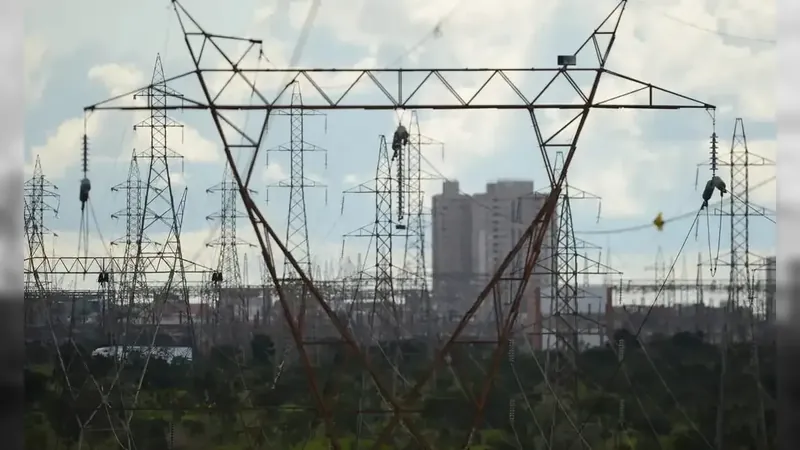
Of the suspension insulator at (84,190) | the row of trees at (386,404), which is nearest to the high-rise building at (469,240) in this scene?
the row of trees at (386,404)

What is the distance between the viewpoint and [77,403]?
818 inches

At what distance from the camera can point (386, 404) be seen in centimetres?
2183

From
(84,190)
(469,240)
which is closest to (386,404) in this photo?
(84,190)

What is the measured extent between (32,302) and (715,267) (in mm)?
12938

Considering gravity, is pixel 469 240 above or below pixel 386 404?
above

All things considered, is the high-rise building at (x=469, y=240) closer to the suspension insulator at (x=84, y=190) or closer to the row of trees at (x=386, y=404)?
the row of trees at (x=386, y=404)

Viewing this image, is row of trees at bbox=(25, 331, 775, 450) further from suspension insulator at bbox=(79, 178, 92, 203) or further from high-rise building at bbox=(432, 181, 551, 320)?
high-rise building at bbox=(432, 181, 551, 320)

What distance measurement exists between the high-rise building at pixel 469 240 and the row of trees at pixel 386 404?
640 cm

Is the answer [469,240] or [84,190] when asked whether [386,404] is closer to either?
[84,190]

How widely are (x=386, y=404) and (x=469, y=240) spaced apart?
1897 cm

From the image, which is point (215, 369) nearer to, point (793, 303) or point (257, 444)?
point (257, 444)

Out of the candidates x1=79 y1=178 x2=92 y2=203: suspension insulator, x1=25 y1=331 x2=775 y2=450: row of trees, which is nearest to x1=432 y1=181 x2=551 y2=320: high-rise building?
x1=25 y1=331 x2=775 y2=450: row of trees

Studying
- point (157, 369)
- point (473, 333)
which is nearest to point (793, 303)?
point (157, 369)

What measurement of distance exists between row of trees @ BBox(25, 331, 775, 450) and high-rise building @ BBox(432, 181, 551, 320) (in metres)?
6.40
